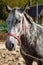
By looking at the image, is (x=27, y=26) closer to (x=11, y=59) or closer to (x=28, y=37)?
(x=28, y=37)

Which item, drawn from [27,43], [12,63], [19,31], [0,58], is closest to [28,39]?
[27,43]

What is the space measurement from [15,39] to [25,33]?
1.58 ft

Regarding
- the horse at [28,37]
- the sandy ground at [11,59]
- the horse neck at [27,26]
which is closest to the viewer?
the horse at [28,37]

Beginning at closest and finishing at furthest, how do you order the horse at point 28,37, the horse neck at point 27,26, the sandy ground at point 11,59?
1. the horse at point 28,37
2. the horse neck at point 27,26
3. the sandy ground at point 11,59

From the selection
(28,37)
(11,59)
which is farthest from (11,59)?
(28,37)

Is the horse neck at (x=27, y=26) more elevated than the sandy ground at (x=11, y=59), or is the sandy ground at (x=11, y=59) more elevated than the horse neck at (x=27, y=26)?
the horse neck at (x=27, y=26)

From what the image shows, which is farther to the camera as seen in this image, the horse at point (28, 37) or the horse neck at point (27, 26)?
the horse neck at point (27, 26)

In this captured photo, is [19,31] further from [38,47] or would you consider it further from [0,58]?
[0,58]

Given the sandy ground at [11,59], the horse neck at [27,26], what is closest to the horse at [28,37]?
the horse neck at [27,26]

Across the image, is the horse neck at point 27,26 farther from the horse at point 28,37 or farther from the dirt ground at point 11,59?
the dirt ground at point 11,59

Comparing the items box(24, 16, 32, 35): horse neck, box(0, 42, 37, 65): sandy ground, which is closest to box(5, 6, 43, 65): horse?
box(24, 16, 32, 35): horse neck

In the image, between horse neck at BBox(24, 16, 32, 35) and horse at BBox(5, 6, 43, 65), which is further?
horse neck at BBox(24, 16, 32, 35)

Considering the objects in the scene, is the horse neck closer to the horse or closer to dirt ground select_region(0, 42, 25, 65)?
the horse

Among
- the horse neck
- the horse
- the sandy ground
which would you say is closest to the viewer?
the horse
